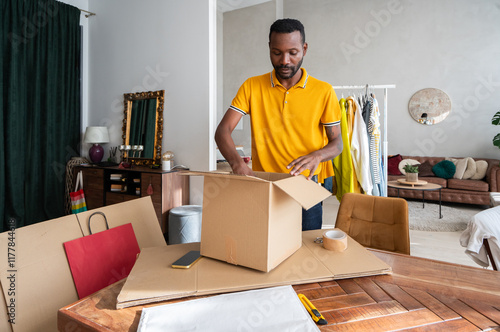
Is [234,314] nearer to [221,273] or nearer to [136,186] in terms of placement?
[221,273]

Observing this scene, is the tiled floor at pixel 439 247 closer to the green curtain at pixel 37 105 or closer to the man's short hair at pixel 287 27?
the man's short hair at pixel 287 27

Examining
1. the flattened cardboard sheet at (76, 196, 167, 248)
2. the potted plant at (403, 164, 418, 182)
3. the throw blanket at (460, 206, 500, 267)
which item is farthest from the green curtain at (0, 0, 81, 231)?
the potted plant at (403, 164, 418, 182)

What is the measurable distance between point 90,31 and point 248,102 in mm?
3823

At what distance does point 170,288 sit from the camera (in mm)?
688

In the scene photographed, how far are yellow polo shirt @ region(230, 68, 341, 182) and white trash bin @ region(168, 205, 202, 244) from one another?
1.68m

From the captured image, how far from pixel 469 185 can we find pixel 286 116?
15.7ft

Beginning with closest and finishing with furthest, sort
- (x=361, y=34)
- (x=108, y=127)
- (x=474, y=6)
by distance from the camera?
(x=108, y=127) < (x=474, y=6) < (x=361, y=34)

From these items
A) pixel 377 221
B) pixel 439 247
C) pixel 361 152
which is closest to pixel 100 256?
pixel 377 221

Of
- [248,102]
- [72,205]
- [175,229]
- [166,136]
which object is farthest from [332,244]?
[72,205]

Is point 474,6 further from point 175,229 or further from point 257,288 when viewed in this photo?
point 257,288

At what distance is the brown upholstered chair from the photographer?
1.37m

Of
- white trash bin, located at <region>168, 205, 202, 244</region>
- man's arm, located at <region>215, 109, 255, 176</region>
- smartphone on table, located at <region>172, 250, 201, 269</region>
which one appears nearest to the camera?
smartphone on table, located at <region>172, 250, 201, 269</region>

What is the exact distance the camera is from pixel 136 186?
3.41m

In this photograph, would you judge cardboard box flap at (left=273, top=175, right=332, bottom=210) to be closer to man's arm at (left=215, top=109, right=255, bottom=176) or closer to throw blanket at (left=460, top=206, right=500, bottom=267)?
man's arm at (left=215, top=109, right=255, bottom=176)
